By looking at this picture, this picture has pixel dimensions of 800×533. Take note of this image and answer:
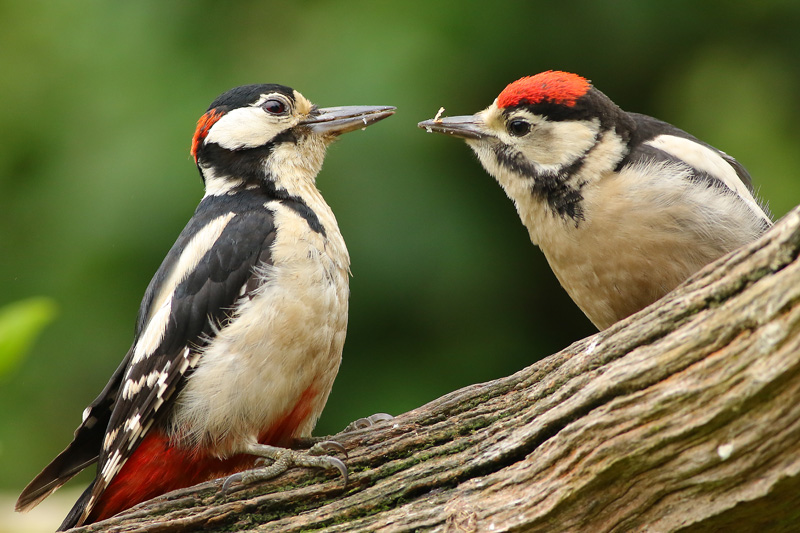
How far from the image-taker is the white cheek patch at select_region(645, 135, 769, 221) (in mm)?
3176

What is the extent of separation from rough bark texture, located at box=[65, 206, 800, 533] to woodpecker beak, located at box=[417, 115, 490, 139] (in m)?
1.07

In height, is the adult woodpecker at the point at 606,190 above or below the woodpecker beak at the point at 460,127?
below

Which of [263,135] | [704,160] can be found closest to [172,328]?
A: [263,135]

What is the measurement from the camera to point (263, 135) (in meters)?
3.53

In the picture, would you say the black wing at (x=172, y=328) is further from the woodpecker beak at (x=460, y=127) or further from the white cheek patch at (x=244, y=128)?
the woodpecker beak at (x=460, y=127)

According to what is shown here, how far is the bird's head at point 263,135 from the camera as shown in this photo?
3512 millimetres

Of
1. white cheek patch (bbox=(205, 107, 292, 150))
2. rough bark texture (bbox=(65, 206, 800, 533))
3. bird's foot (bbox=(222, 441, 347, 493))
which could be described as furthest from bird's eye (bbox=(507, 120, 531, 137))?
bird's foot (bbox=(222, 441, 347, 493))

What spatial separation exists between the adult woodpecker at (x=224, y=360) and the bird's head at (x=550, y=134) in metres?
0.70

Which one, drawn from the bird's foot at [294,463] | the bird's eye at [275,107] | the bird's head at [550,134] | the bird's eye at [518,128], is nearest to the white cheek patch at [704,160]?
the bird's head at [550,134]

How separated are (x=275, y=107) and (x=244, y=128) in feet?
0.49

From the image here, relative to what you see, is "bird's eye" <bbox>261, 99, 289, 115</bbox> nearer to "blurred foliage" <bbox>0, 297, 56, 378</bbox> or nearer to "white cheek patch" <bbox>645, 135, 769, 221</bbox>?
"blurred foliage" <bbox>0, 297, 56, 378</bbox>

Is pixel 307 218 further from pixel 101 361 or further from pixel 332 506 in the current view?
pixel 101 361

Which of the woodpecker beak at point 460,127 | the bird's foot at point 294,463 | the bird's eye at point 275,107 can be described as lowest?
the bird's foot at point 294,463

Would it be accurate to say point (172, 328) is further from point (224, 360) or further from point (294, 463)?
point (294, 463)
